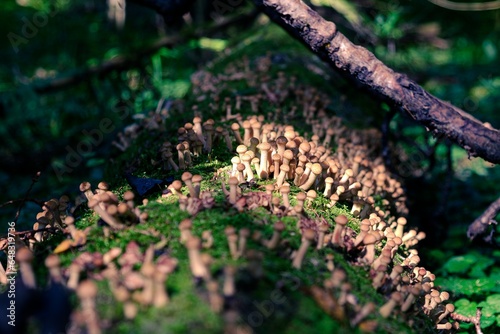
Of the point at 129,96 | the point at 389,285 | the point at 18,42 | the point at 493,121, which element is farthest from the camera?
the point at 18,42

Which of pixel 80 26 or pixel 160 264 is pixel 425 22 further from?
pixel 160 264

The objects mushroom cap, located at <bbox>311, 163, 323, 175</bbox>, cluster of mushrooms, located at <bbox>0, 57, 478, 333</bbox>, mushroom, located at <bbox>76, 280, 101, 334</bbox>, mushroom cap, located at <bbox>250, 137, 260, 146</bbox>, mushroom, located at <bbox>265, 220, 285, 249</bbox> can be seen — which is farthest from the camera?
mushroom cap, located at <bbox>250, 137, 260, 146</bbox>

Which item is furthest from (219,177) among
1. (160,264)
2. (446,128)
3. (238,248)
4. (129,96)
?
(129,96)

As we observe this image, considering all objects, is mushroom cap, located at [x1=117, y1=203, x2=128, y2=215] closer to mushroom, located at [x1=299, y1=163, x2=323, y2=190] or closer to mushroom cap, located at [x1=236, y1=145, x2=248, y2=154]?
mushroom cap, located at [x1=236, y1=145, x2=248, y2=154]

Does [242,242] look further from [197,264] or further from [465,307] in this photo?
[465,307]

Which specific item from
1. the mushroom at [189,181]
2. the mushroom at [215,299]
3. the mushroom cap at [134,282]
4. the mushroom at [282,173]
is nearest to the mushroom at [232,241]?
the mushroom at [215,299]

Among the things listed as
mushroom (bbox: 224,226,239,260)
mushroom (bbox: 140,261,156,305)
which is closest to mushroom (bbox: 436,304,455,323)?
mushroom (bbox: 224,226,239,260)
